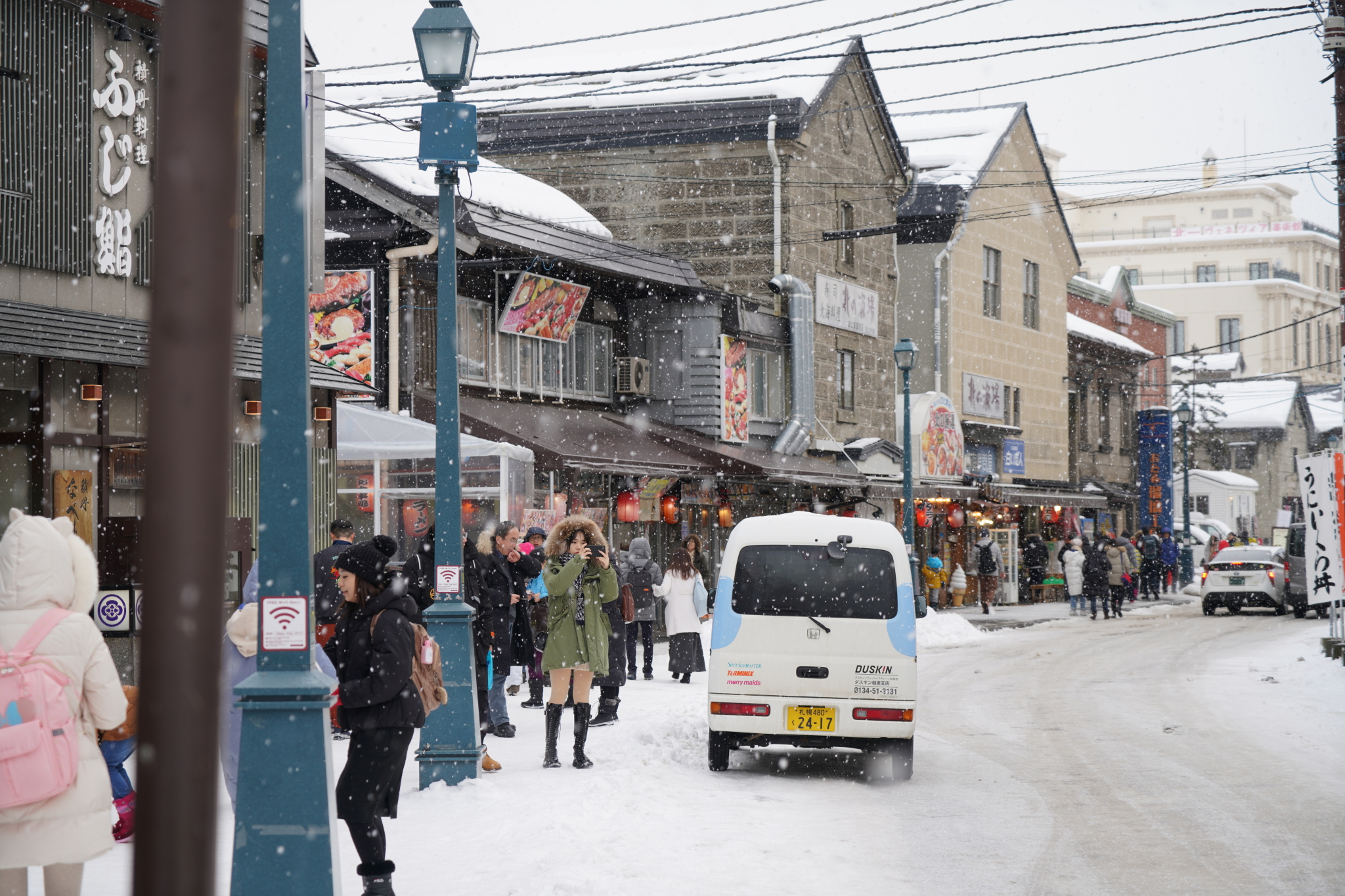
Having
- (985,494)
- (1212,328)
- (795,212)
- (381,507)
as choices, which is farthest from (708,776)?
(1212,328)

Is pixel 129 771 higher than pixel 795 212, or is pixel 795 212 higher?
pixel 795 212

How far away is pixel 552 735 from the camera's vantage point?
10.8m

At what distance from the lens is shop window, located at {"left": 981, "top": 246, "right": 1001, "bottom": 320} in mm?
40406

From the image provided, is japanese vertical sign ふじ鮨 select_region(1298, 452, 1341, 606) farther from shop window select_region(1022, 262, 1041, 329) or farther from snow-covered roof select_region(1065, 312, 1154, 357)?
snow-covered roof select_region(1065, 312, 1154, 357)

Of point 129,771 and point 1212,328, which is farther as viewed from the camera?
point 1212,328

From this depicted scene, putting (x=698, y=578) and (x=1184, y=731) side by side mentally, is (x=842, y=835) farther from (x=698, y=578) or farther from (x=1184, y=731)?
(x=698, y=578)

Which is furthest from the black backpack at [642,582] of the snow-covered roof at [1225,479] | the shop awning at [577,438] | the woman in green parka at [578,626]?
the snow-covered roof at [1225,479]

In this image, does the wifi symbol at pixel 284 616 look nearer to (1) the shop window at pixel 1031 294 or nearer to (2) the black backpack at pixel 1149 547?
(2) the black backpack at pixel 1149 547

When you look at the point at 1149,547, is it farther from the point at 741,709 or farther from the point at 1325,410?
the point at 1325,410

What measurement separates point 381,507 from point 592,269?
7.01 m

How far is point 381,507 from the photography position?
65.1 feet

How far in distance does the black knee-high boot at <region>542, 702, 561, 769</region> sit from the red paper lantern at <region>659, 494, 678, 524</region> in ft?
49.4

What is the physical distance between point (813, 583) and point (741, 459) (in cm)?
1475

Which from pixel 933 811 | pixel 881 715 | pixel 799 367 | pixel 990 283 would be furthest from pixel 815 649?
pixel 990 283
